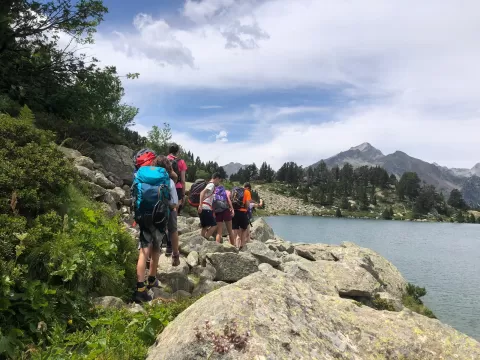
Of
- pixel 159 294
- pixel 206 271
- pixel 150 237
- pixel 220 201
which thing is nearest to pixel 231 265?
pixel 206 271

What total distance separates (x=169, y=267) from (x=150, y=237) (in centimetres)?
154

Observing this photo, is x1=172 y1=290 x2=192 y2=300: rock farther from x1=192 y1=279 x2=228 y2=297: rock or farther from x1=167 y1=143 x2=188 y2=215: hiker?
x1=167 y1=143 x2=188 y2=215: hiker

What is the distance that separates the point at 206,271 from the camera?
952cm

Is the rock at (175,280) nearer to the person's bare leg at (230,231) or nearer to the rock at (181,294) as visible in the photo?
the rock at (181,294)

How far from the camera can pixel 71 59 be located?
23828 millimetres

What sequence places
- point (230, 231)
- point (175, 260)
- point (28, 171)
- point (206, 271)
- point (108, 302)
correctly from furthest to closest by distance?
point (230, 231)
point (206, 271)
point (175, 260)
point (28, 171)
point (108, 302)

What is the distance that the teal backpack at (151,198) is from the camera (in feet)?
24.8

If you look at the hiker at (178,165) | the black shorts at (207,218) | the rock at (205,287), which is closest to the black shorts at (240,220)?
the black shorts at (207,218)

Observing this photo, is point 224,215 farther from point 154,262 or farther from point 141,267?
point 141,267

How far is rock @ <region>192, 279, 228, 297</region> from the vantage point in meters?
8.58

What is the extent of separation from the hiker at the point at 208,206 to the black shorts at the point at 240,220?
179cm

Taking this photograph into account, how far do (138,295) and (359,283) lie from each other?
8.99 m

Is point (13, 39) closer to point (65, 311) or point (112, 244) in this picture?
point (112, 244)

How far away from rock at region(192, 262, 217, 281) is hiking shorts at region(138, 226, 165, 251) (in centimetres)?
206
